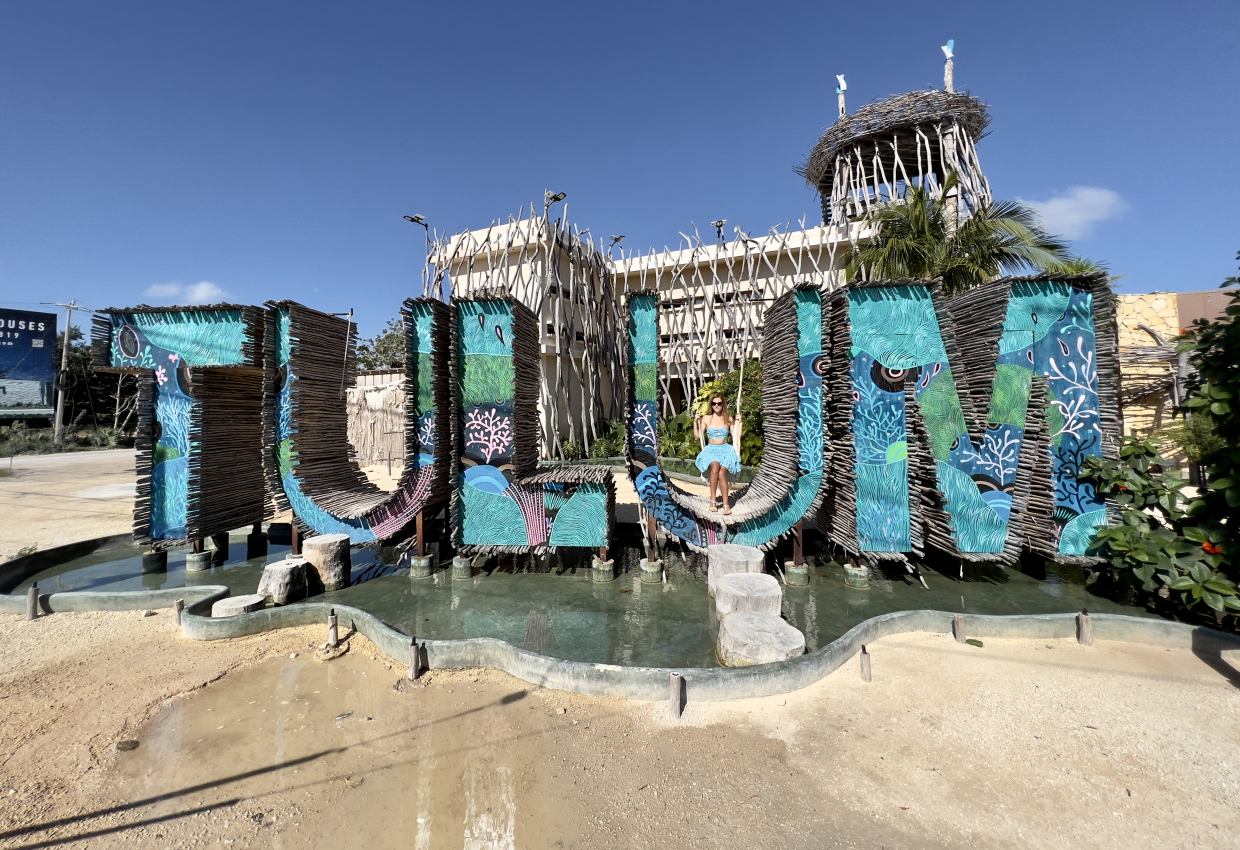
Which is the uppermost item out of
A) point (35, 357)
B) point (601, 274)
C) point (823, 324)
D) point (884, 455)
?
point (601, 274)

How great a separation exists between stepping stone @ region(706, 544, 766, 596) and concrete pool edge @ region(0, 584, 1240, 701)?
1.37 m

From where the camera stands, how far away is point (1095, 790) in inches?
125

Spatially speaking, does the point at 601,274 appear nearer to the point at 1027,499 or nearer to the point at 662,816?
the point at 1027,499

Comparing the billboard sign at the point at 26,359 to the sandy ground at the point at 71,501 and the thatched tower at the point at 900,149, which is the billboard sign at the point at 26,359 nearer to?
the sandy ground at the point at 71,501

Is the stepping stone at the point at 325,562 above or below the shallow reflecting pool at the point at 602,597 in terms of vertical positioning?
above

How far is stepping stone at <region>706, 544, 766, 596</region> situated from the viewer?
6188 millimetres

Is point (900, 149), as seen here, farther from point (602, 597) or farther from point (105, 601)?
point (105, 601)

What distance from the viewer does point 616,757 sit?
3.52 metres

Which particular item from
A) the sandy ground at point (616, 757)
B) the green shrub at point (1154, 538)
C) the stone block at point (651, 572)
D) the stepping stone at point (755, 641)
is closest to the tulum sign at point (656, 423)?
the green shrub at point (1154, 538)

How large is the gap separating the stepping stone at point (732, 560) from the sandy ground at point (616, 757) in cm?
176

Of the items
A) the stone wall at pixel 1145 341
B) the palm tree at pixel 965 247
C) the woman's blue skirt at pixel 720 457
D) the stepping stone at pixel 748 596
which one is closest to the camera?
the stepping stone at pixel 748 596

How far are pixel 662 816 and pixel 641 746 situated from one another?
2.02 feet

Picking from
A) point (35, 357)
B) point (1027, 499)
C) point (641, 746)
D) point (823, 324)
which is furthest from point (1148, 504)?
point (35, 357)

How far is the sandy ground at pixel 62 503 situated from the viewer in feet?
29.8
